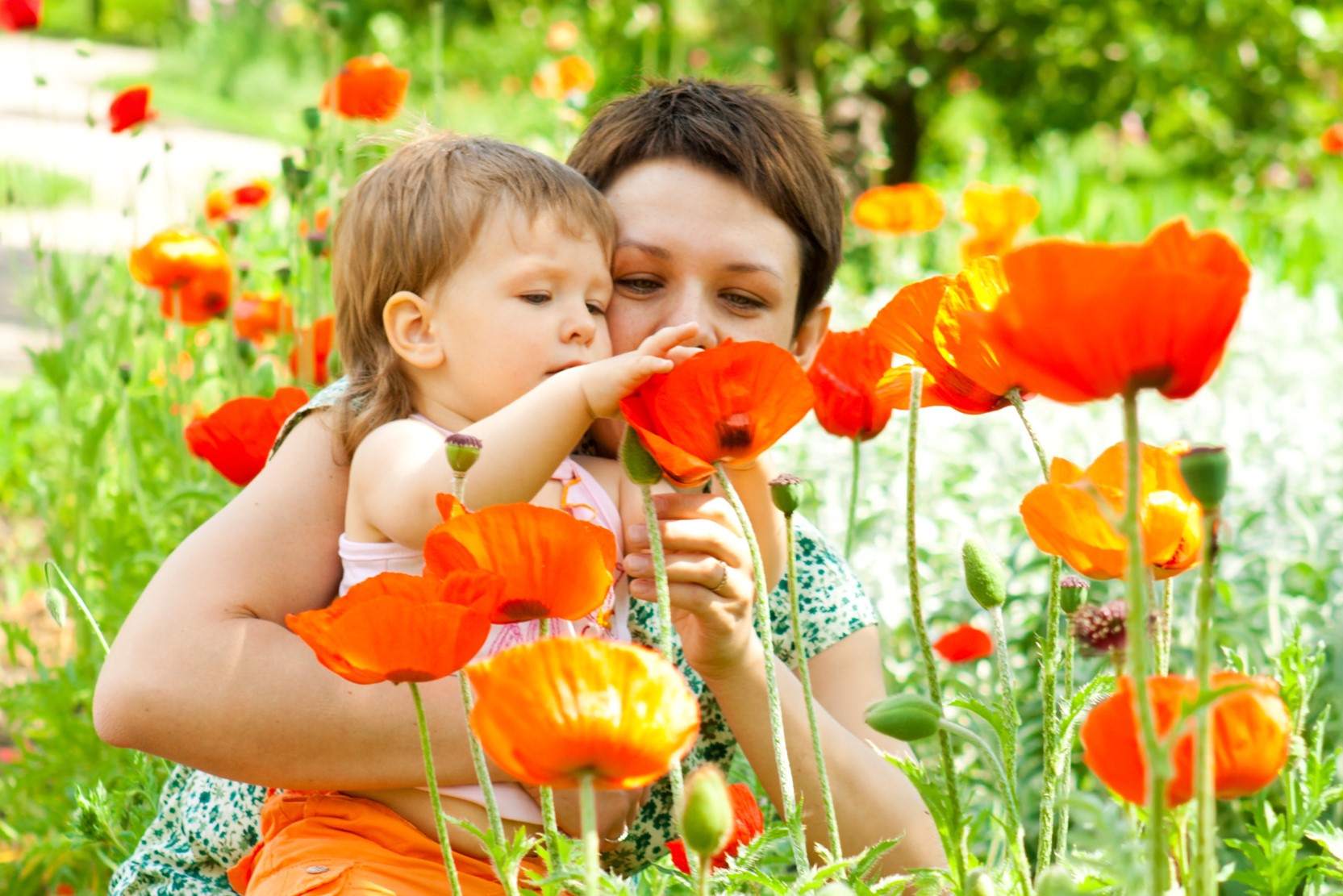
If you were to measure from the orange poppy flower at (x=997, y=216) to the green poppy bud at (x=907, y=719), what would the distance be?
10.5ft

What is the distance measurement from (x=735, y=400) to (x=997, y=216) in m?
3.12

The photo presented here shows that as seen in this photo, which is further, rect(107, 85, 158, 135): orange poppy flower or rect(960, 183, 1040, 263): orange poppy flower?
rect(960, 183, 1040, 263): orange poppy flower

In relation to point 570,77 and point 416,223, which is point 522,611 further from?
A: point 570,77

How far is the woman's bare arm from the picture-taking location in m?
1.46

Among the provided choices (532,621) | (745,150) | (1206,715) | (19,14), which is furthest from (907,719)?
(19,14)

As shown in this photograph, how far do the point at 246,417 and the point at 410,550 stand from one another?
41 centimetres

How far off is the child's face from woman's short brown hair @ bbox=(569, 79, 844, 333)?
296 mm

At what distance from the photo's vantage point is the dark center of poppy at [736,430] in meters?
1.05

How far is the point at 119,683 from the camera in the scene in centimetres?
151

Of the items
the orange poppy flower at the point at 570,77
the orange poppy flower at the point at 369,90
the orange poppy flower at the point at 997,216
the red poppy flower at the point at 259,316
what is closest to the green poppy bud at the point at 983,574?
the orange poppy flower at the point at 369,90

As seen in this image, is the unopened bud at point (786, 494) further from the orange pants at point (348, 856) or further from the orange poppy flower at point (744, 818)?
the orange pants at point (348, 856)

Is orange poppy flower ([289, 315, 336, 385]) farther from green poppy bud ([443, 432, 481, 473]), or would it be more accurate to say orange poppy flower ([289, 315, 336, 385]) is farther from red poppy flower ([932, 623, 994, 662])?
green poppy bud ([443, 432, 481, 473])

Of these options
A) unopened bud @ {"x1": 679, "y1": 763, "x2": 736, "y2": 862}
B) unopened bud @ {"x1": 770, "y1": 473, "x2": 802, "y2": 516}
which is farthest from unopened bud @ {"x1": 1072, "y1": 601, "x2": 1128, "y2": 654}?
unopened bud @ {"x1": 679, "y1": 763, "x2": 736, "y2": 862}

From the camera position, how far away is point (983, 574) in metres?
1.05
